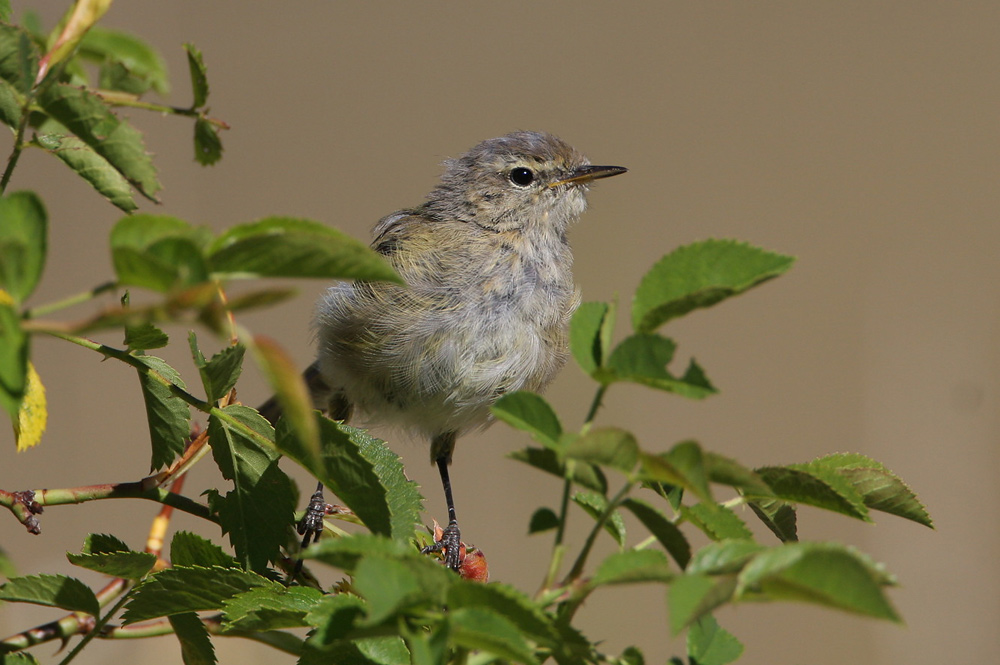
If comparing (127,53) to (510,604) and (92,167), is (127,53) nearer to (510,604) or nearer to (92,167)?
(92,167)

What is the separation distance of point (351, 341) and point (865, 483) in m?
1.93

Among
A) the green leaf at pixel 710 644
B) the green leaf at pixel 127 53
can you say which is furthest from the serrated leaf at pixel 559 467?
the green leaf at pixel 127 53

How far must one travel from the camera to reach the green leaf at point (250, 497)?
1.23 meters

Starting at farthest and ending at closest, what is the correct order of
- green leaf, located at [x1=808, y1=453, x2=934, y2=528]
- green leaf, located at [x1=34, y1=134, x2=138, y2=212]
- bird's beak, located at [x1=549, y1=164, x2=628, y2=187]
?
bird's beak, located at [x1=549, y1=164, x2=628, y2=187]
green leaf, located at [x1=34, y1=134, x2=138, y2=212]
green leaf, located at [x1=808, y1=453, x2=934, y2=528]

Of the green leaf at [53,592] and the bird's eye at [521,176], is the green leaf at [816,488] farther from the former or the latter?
the bird's eye at [521,176]

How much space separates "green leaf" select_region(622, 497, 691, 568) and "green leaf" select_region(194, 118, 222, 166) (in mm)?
1147

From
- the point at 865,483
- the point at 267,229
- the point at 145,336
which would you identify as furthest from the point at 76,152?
the point at 865,483

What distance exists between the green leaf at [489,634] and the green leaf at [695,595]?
12 centimetres

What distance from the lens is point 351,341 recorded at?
9.28 ft

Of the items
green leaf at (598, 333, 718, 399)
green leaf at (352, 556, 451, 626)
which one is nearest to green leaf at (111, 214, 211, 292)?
green leaf at (352, 556, 451, 626)

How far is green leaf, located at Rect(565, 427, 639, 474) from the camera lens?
0.79m

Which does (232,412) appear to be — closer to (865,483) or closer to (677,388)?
(677,388)

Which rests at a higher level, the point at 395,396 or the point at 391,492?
the point at 391,492

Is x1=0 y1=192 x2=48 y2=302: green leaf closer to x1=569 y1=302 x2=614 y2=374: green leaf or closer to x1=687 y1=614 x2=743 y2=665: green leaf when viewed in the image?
x1=569 y1=302 x2=614 y2=374: green leaf
